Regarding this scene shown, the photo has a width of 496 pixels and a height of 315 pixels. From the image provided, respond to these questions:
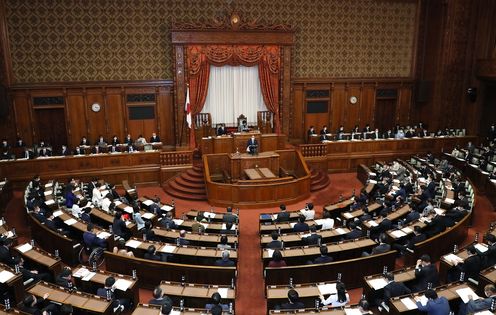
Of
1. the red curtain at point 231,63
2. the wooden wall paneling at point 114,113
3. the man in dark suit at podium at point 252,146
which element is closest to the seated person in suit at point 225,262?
the man in dark suit at podium at point 252,146

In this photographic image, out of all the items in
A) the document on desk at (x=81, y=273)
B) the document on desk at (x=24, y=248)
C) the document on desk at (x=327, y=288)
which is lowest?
the document on desk at (x=327, y=288)

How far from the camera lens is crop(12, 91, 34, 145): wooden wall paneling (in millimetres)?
18312

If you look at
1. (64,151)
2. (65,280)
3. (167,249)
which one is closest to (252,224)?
(167,249)

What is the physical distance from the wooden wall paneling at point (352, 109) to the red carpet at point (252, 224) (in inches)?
152

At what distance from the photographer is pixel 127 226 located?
36.5 ft

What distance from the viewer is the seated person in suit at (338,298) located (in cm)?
723

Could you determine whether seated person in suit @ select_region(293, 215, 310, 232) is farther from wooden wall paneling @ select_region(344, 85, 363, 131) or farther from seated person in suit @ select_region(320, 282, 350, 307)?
wooden wall paneling @ select_region(344, 85, 363, 131)

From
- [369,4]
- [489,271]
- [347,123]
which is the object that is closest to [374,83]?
[347,123]

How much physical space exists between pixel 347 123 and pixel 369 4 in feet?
20.5

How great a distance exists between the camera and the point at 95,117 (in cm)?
1942

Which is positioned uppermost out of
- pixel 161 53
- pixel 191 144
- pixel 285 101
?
pixel 161 53

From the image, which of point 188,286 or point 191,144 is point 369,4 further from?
point 188,286

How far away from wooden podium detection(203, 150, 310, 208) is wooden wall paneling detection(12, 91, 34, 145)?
8456mm

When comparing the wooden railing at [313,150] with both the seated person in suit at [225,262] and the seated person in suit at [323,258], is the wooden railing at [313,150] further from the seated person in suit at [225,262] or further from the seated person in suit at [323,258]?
the seated person in suit at [225,262]
